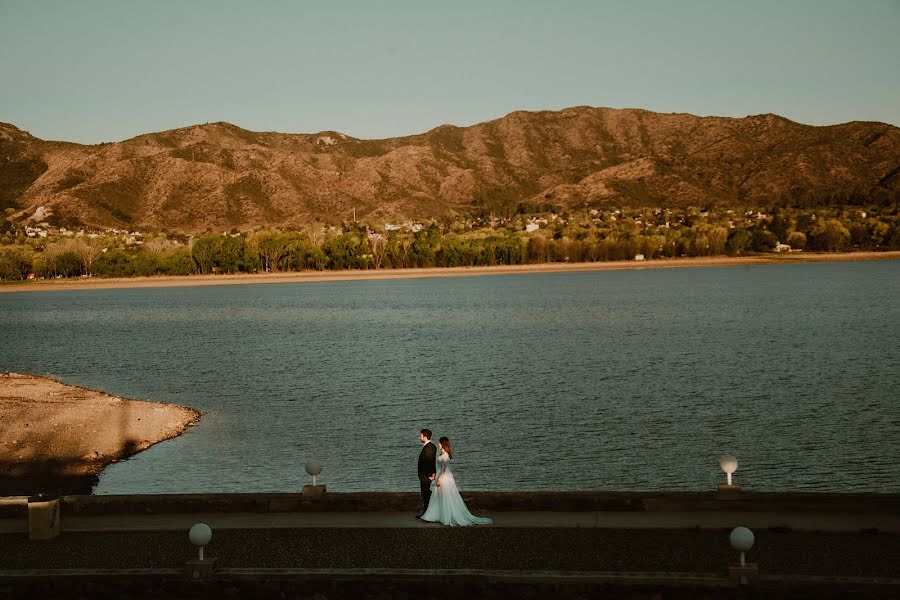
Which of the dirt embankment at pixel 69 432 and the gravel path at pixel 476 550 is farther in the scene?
the dirt embankment at pixel 69 432

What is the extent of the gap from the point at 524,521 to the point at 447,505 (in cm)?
135

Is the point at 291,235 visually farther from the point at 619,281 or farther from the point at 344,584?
the point at 344,584

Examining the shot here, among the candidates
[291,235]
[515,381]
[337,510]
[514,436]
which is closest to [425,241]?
[291,235]

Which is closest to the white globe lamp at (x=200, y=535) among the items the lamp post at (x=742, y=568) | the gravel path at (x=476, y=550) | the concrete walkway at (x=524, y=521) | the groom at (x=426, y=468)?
the gravel path at (x=476, y=550)

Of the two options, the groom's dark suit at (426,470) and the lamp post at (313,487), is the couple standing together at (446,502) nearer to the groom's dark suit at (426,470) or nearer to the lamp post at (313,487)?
the groom's dark suit at (426,470)

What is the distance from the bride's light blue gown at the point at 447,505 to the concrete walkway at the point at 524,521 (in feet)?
0.65

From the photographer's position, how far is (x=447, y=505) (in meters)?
16.5

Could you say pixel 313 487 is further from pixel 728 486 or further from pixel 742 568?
pixel 742 568

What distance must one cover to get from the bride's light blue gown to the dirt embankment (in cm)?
1248

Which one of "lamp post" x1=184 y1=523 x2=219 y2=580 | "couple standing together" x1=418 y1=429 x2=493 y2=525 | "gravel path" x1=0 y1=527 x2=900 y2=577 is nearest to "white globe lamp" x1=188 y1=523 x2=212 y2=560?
"lamp post" x1=184 y1=523 x2=219 y2=580

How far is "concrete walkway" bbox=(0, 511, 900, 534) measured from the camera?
15.9 m

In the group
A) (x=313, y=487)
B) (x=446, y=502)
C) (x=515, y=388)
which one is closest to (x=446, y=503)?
(x=446, y=502)

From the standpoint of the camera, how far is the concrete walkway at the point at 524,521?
1592 centimetres

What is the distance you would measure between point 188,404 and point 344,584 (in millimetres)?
30348
